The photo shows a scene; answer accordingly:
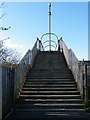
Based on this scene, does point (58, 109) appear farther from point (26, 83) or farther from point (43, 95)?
point (26, 83)

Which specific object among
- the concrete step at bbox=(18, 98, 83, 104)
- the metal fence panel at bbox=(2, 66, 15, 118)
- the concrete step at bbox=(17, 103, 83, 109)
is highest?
the metal fence panel at bbox=(2, 66, 15, 118)

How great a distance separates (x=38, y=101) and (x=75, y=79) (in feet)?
11.6

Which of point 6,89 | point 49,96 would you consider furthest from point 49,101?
point 6,89

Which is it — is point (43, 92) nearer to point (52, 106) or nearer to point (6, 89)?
point (52, 106)

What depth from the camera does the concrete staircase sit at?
1213cm

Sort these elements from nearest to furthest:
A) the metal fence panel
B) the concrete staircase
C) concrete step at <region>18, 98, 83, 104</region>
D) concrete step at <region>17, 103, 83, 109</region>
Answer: the metal fence panel < the concrete staircase < concrete step at <region>17, 103, 83, 109</region> < concrete step at <region>18, 98, 83, 104</region>

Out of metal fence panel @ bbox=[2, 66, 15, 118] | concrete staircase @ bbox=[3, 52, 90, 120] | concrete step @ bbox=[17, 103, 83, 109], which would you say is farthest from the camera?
concrete step @ bbox=[17, 103, 83, 109]

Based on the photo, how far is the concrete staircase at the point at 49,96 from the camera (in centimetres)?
1213

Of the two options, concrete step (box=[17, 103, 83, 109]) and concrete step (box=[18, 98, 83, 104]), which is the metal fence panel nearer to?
concrete step (box=[17, 103, 83, 109])

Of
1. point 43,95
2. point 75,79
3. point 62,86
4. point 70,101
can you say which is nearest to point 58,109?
point 70,101

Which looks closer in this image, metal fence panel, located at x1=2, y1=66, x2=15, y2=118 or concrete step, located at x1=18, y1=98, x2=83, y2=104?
metal fence panel, located at x1=2, y1=66, x2=15, y2=118

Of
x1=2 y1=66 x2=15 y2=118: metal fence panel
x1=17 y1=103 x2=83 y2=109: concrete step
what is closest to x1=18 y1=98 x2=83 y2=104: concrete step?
x1=17 y1=103 x2=83 y2=109: concrete step

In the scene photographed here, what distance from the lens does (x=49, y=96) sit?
15.1 m

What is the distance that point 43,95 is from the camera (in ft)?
50.6
